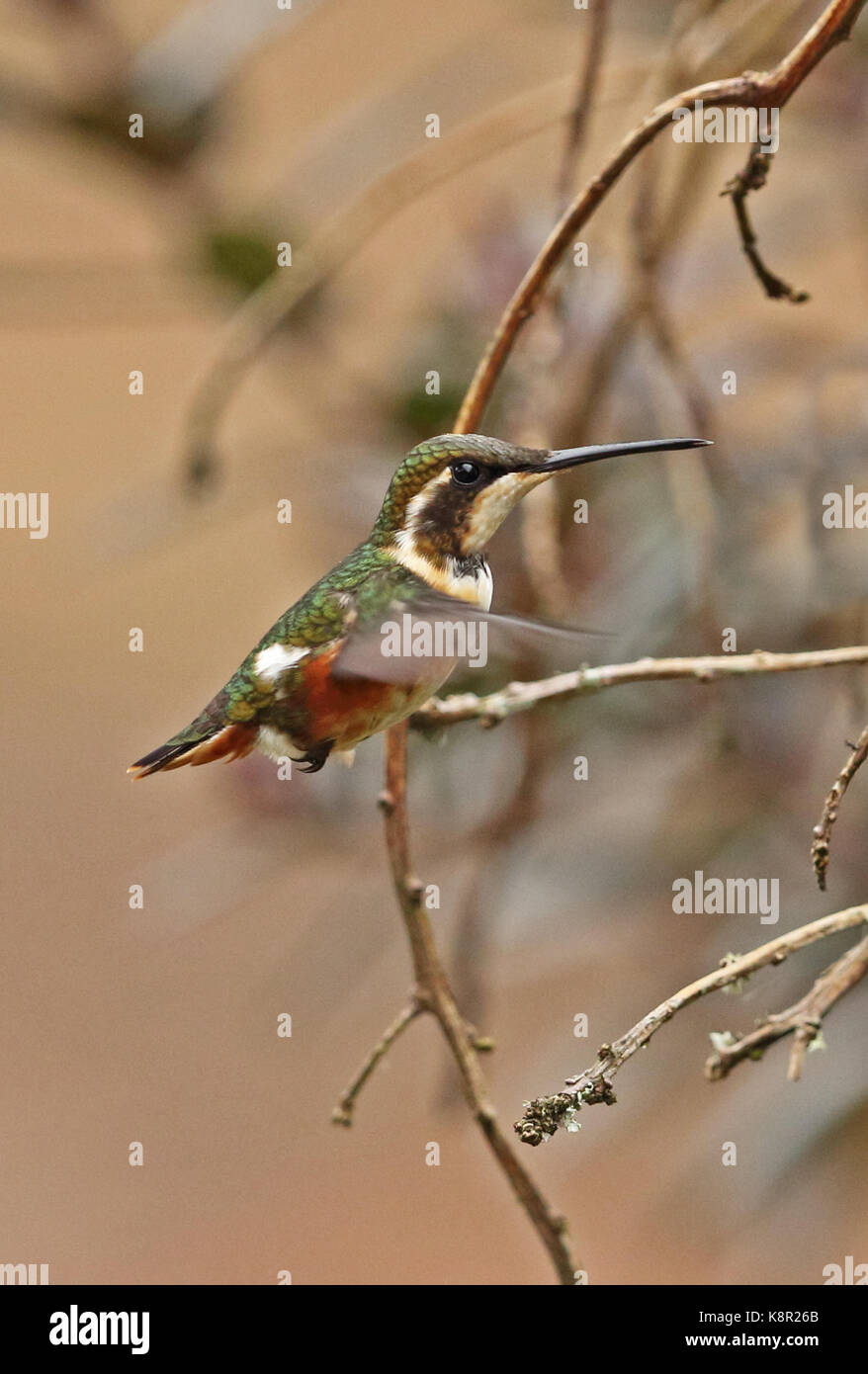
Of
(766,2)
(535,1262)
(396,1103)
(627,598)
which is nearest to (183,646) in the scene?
(396,1103)

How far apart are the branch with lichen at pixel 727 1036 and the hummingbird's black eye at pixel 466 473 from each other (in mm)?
227

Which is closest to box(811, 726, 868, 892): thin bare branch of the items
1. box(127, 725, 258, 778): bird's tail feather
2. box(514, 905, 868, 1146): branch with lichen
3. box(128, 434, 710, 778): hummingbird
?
box(514, 905, 868, 1146): branch with lichen

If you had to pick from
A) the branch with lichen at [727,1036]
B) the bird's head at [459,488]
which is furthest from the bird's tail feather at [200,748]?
the branch with lichen at [727,1036]

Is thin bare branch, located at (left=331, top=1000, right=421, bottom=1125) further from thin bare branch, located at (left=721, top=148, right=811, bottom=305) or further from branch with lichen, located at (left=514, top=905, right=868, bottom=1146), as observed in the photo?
thin bare branch, located at (left=721, top=148, right=811, bottom=305)

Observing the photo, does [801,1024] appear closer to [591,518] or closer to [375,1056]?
[375,1056]

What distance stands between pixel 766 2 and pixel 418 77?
0.87 meters

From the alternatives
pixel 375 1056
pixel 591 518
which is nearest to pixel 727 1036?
pixel 375 1056

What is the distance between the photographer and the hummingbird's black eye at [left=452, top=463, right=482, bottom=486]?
24.8 inches

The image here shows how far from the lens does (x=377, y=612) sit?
621 millimetres

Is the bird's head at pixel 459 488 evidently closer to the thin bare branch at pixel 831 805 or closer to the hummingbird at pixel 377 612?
the hummingbird at pixel 377 612

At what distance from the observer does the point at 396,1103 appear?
165 inches

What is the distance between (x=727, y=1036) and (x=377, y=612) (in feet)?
0.73

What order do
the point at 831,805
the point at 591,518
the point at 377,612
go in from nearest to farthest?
the point at 831,805
the point at 377,612
the point at 591,518
